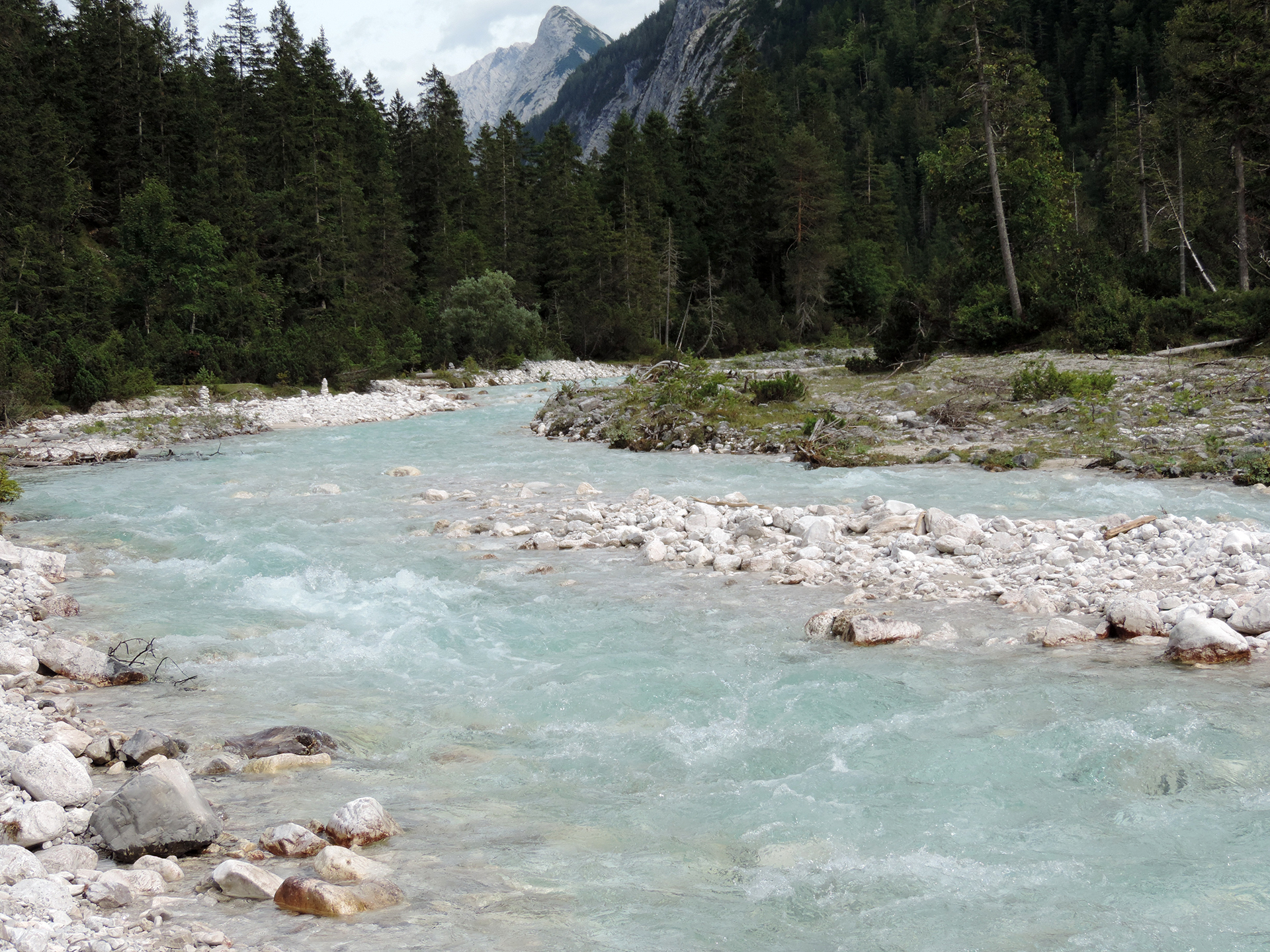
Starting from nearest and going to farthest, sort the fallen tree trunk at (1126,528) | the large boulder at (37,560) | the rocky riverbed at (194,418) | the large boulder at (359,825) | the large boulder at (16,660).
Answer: the large boulder at (359,825) < the large boulder at (16,660) < the fallen tree trunk at (1126,528) < the large boulder at (37,560) < the rocky riverbed at (194,418)

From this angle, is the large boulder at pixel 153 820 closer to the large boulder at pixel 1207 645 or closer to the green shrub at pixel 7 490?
the large boulder at pixel 1207 645

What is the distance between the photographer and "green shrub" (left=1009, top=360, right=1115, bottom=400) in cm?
1633

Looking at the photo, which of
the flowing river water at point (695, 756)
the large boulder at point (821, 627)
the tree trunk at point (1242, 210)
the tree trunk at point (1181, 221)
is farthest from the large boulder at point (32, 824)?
the tree trunk at point (1242, 210)

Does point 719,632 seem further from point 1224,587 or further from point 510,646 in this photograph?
point 1224,587

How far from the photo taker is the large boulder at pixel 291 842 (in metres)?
3.65

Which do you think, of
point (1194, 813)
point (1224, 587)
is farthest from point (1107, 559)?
point (1194, 813)

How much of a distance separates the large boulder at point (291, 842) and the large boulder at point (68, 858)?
63 cm

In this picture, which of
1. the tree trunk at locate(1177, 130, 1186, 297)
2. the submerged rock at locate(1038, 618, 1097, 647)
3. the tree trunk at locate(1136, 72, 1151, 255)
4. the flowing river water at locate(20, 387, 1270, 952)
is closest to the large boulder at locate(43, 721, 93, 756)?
the flowing river water at locate(20, 387, 1270, 952)

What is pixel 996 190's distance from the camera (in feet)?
84.7

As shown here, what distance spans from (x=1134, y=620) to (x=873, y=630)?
72.4 inches

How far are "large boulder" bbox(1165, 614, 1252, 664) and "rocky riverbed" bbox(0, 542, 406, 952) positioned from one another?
5023 millimetres

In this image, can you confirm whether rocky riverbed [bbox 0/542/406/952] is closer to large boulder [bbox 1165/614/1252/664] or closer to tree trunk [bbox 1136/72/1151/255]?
large boulder [bbox 1165/614/1252/664]

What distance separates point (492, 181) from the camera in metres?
57.5

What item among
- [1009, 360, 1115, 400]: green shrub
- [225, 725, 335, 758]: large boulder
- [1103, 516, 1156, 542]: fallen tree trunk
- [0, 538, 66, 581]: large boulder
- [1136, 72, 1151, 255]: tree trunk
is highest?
[1136, 72, 1151, 255]: tree trunk
